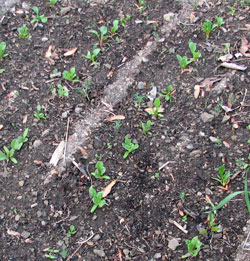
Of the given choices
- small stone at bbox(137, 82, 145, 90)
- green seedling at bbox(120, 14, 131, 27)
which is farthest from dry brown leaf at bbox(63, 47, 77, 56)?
small stone at bbox(137, 82, 145, 90)

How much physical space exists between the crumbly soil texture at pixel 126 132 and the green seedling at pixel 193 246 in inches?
1.6

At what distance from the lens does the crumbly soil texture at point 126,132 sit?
2.29 m

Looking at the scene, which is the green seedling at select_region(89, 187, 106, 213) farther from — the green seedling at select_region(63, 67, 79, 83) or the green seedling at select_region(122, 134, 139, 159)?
the green seedling at select_region(63, 67, 79, 83)

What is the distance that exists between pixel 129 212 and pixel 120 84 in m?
1.06

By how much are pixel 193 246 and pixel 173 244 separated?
121 millimetres

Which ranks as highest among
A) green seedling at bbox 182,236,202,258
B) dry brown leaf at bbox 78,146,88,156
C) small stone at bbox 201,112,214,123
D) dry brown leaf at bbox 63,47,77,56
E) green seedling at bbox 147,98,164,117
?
dry brown leaf at bbox 63,47,77,56

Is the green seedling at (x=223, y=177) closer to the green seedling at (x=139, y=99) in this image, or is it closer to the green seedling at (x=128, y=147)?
the green seedling at (x=128, y=147)

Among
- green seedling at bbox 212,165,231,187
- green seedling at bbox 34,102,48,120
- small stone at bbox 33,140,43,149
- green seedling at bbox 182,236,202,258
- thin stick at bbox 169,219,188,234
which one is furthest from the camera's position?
green seedling at bbox 34,102,48,120

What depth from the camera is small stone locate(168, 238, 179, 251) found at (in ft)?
7.29

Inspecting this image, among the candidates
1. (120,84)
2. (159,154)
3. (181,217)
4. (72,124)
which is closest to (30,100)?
(72,124)

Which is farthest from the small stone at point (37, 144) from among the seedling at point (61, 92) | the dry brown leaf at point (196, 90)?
the dry brown leaf at point (196, 90)

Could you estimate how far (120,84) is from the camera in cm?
294

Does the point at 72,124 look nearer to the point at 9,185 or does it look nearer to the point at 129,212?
the point at 9,185

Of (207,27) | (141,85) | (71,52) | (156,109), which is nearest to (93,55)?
(71,52)
